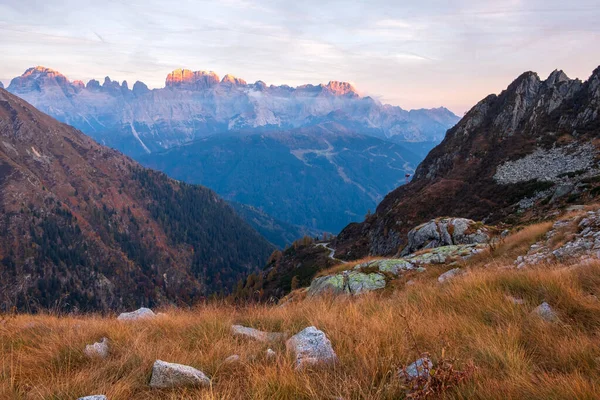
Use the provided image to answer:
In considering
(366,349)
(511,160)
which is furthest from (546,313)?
(511,160)

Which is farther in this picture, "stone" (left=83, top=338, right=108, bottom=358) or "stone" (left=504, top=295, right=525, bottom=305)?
"stone" (left=504, top=295, right=525, bottom=305)

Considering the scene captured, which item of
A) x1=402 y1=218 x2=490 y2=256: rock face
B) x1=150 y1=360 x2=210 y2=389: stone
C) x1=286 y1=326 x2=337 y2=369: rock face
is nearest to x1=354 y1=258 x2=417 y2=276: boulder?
x1=402 y1=218 x2=490 y2=256: rock face

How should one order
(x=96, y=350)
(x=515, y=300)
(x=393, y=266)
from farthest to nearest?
(x=393, y=266) < (x=515, y=300) < (x=96, y=350)

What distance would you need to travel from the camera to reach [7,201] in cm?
18712

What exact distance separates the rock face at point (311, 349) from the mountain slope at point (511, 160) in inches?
1589

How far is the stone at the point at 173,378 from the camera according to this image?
3701mm

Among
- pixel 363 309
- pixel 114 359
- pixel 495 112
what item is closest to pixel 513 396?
pixel 363 309

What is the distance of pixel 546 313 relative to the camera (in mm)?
4793

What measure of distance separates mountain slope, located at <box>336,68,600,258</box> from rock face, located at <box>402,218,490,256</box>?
18.7 metres

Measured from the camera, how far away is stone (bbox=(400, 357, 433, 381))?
10.3 ft

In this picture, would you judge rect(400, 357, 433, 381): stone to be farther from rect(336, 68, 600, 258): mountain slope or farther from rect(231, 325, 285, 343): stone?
rect(336, 68, 600, 258): mountain slope

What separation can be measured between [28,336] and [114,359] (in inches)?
101

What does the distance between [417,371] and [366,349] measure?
2.96 feet

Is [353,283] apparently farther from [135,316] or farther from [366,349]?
[366,349]
